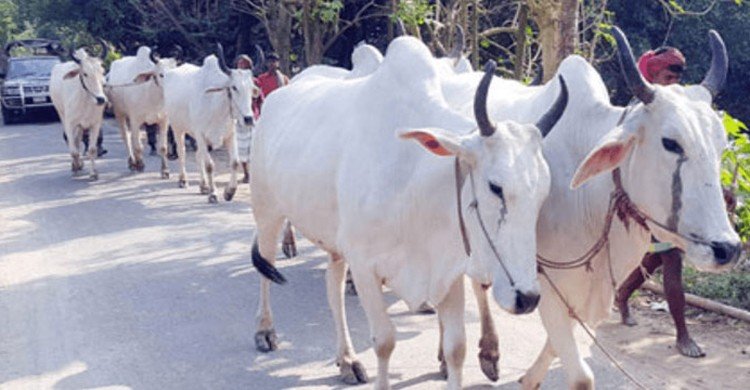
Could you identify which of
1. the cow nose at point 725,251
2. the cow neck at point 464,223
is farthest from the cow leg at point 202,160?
the cow nose at point 725,251

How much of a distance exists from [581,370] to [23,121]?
1954 cm

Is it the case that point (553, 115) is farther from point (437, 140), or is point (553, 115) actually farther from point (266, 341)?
point (266, 341)

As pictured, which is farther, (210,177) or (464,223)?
(210,177)

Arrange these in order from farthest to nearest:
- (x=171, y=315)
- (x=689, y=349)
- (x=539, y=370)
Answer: (x=171, y=315)
(x=689, y=349)
(x=539, y=370)

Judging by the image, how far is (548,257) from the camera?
3.76m

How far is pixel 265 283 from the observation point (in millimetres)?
5465

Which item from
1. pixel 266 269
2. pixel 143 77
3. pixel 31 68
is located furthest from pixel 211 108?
pixel 31 68

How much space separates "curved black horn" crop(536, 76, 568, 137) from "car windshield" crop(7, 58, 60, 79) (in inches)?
739

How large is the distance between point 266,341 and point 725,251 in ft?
9.90

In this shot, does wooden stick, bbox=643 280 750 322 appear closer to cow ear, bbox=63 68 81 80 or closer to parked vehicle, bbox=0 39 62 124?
cow ear, bbox=63 68 81 80

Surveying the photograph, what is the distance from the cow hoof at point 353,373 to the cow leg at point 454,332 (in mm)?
975

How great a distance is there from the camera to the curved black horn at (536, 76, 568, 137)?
11.8ft

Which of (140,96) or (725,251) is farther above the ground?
(725,251)

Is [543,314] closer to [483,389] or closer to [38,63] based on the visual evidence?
[483,389]
